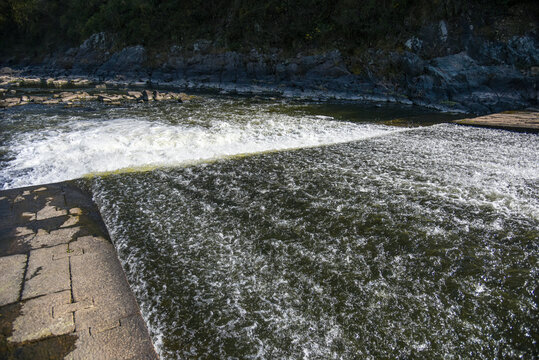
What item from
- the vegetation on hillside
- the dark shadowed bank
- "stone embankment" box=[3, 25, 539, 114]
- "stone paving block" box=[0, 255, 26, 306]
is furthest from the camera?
the vegetation on hillside

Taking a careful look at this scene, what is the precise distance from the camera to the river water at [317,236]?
289 centimetres

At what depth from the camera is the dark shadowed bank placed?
53.3ft

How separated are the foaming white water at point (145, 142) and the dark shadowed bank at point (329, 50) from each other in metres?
8.28

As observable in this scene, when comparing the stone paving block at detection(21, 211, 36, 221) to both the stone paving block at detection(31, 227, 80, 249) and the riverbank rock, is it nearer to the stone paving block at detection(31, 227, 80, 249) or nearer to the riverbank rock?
the stone paving block at detection(31, 227, 80, 249)

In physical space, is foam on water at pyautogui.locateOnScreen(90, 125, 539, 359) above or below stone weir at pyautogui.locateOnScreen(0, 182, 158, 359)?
above

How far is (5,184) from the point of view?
6.23 metres

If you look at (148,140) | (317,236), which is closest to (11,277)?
(317,236)

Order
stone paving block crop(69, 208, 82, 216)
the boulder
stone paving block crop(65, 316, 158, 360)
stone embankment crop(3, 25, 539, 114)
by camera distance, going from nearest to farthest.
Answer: stone paving block crop(65, 316, 158, 360) → stone paving block crop(69, 208, 82, 216) → stone embankment crop(3, 25, 539, 114) → the boulder

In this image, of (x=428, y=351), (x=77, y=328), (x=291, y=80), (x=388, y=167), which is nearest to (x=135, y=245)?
(x=77, y=328)

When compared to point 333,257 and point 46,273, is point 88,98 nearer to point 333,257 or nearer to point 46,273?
point 46,273

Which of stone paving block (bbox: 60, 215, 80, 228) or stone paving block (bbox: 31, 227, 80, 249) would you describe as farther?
stone paving block (bbox: 60, 215, 80, 228)

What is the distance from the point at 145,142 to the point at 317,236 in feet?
21.0

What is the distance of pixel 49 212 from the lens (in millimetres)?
5086

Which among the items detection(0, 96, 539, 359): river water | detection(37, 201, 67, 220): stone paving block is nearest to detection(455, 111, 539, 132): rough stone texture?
detection(0, 96, 539, 359): river water
